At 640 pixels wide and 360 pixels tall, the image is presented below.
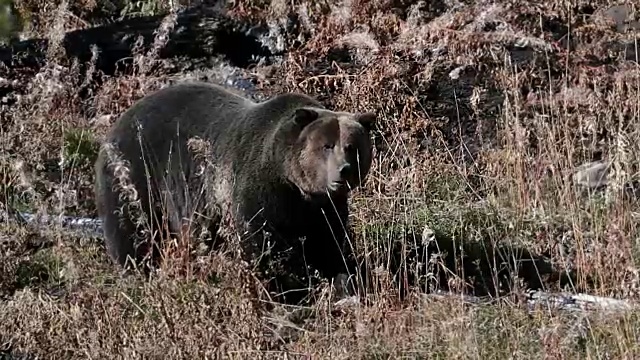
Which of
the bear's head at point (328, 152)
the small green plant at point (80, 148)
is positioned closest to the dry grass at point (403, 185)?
the small green plant at point (80, 148)

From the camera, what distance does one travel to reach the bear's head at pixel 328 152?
18.4 ft

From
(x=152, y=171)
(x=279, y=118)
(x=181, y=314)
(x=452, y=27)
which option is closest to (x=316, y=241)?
(x=279, y=118)

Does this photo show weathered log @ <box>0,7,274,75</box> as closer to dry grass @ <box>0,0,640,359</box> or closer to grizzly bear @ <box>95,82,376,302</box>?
dry grass @ <box>0,0,640,359</box>

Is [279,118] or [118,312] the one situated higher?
[279,118]

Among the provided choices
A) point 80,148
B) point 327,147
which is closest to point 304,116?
point 327,147

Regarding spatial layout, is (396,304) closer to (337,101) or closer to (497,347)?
(497,347)

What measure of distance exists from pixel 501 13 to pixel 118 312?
550cm

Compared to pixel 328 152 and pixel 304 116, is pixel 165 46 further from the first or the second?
pixel 328 152

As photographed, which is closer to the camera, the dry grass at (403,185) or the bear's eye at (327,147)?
the dry grass at (403,185)

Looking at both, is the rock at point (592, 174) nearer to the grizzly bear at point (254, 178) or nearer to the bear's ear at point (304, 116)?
the grizzly bear at point (254, 178)

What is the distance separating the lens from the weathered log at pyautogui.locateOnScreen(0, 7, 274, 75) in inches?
379

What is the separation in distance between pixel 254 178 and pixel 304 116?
1.47ft

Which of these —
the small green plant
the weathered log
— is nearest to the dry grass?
the small green plant

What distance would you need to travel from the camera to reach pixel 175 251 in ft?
17.4
